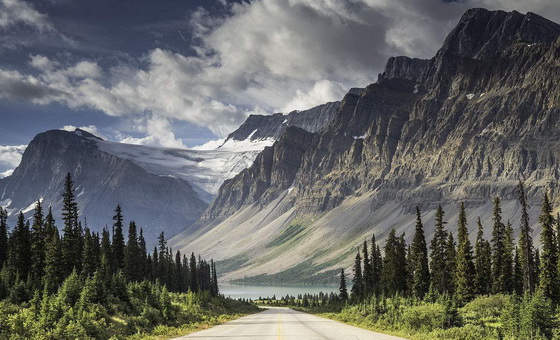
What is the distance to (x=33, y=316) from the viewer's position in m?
37.2

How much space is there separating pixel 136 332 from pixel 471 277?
178ft

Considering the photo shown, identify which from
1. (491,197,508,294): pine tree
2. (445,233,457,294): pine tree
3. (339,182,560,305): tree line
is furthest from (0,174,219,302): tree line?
(491,197,508,294): pine tree

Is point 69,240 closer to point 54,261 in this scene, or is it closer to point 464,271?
point 54,261

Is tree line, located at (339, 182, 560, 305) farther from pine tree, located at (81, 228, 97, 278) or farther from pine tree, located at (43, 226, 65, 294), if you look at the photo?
pine tree, located at (43, 226, 65, 294)

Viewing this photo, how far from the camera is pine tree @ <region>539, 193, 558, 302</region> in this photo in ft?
225

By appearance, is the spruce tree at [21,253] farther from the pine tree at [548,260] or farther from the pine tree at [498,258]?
the pine tree at [548,260]

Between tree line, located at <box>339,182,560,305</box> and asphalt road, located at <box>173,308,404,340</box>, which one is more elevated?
tree line, located at <box>339,182,560,305</box>

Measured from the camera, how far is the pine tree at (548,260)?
225 feet

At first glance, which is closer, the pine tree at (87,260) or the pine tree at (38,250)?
the pine tree at (38,250)

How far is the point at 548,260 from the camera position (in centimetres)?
6962

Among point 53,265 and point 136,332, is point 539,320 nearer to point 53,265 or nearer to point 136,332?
point 136,332

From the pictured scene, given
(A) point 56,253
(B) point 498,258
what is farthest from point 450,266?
(A) point 56,253

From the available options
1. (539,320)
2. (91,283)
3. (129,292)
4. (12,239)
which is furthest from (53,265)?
(539,320)

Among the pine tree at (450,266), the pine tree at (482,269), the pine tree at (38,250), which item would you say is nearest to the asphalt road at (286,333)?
the pine tree at (482,269)
